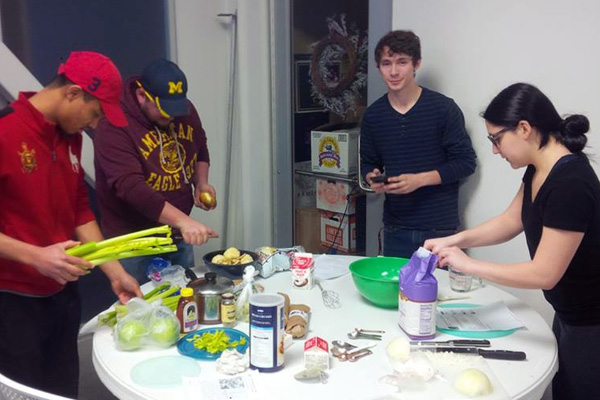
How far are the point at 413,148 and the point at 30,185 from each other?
1551mm

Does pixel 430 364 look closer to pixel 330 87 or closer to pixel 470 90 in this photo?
pixel 470 90

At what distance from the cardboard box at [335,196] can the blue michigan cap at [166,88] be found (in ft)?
4.35

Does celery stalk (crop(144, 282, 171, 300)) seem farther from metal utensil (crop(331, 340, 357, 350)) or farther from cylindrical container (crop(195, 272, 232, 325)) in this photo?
metal utensil (crop(331, 340, 357, 350))

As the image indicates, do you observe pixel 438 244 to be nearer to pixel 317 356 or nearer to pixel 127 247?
pixel 317 356

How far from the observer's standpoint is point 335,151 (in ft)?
10.8

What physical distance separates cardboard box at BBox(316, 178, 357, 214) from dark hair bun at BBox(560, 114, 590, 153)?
185 cm

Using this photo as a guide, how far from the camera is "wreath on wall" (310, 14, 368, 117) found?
335 centimetres

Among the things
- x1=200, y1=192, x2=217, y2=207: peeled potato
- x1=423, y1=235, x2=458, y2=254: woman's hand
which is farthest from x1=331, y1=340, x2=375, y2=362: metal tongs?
x1=200, y1=192, x2=217, y2=207: peeled potato

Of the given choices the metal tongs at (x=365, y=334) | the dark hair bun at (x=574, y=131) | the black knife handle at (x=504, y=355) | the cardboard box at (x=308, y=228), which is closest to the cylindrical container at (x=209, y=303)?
the metal tongs at (x=365, y=334)

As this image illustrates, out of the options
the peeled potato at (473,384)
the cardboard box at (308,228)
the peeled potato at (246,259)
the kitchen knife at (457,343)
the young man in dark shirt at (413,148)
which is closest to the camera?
the peeled potato at (473,384)

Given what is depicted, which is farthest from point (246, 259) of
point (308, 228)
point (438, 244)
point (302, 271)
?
point (308, 228)

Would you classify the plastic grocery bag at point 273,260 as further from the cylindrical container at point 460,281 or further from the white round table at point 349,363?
the cylindrical container at point 460,281

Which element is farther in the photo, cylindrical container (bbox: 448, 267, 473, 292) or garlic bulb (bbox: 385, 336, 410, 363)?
cylindrical container (bbox: 448, 267, 473, 292)

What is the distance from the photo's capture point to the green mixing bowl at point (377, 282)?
65.3 inches
